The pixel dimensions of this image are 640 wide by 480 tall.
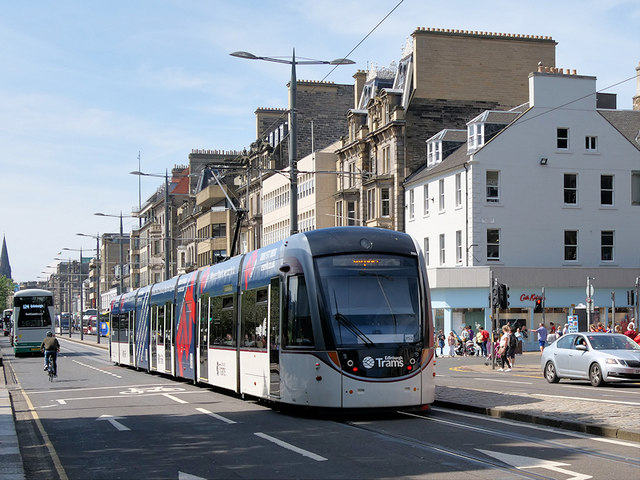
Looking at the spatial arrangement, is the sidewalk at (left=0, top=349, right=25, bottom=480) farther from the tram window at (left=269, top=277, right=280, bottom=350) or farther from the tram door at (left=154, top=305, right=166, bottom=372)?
the tram door at (left=154, top=305, right=166, bottom=372)

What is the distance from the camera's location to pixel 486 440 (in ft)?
43.0

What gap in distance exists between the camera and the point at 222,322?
76.4ft

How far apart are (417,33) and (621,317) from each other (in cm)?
2026

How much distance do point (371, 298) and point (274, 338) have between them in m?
2.41

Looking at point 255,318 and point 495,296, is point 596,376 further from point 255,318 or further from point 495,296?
point 255,318

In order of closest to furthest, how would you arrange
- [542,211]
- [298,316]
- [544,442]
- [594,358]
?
[544,442] < [298,316] < [594,358] < [542,211]

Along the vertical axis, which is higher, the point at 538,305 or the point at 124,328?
the point at 538,305

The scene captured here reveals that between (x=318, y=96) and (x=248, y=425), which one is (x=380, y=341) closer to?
(x=248, y=425)

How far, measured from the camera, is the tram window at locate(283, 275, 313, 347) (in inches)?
667

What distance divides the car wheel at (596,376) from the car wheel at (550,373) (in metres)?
1.56

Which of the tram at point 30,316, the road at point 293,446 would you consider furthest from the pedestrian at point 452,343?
the road at point 293,446

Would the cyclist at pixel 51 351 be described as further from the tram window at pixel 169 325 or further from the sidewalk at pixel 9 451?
the sidewalk at pixel 9 451

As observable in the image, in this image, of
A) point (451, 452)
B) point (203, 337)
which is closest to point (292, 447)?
point (451, 452)

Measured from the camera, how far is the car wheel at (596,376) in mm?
25547
